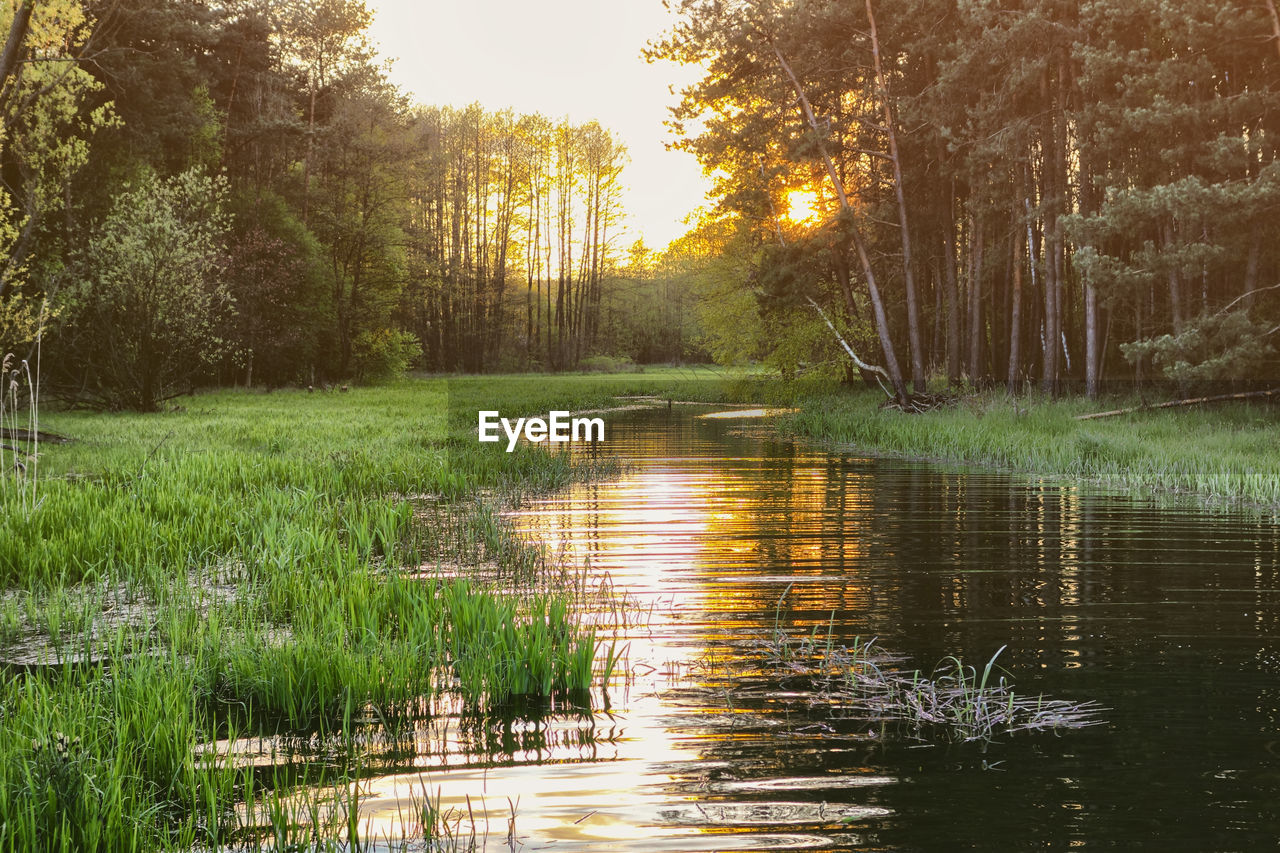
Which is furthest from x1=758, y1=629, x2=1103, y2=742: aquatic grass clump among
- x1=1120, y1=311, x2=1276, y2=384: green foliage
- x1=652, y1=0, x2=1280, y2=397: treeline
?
x1=652, y1=0, x2=1280, y2=397: treeline

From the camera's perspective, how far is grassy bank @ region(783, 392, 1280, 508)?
48.3 feet

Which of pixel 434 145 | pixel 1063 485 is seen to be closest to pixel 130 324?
pixel 1063 485

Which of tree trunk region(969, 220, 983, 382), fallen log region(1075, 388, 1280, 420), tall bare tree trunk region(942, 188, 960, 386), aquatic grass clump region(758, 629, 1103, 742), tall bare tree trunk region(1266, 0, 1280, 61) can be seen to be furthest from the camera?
tall bare tree trunk region(942, 188, 960, 386)

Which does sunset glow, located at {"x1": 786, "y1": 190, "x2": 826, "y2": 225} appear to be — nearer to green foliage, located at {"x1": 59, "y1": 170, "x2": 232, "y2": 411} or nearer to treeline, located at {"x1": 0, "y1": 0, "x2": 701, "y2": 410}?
treeline, located at {"x1": 0, "y1": 0, "x2": 701, "y2": 410}

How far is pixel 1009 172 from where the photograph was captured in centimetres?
2636

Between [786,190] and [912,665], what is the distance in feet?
95.2

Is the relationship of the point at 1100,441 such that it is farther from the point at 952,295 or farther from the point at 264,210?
the point at 264,210

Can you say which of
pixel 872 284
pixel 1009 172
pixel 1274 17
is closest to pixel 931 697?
pixel 1274 17

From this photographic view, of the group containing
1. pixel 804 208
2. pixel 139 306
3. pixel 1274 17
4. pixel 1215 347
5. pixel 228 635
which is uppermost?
pixel 1274 17

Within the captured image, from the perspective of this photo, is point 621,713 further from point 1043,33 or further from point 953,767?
point 1043,33

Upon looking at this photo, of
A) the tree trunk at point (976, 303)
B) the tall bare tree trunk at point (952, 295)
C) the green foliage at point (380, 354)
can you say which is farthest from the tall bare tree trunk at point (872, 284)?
the green foliage at point (380, 354)

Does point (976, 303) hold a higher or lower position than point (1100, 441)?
higher

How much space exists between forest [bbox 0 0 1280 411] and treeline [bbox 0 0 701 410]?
0.55 ft

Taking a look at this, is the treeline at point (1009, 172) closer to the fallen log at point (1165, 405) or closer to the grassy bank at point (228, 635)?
the fallen log at point (1165, 405)
